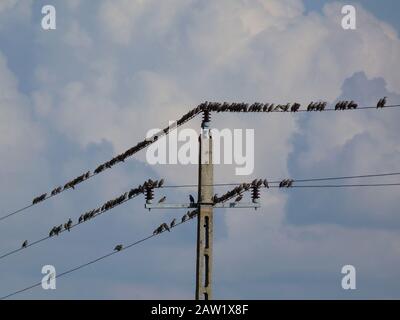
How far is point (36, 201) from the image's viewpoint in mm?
81312

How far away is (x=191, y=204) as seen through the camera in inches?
2616

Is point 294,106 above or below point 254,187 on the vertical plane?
above
